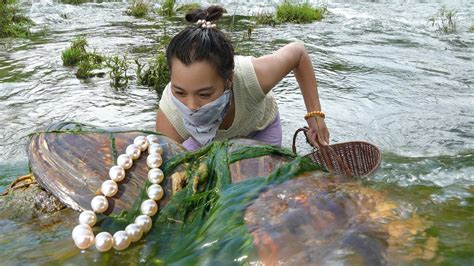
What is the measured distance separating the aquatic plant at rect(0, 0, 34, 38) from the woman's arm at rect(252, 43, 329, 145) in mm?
7912

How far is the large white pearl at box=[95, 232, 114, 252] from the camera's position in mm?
2098

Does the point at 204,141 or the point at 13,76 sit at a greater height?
the point at 204,141

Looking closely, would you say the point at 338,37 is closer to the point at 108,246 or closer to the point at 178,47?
the point at 178,47

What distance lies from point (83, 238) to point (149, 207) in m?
0.31

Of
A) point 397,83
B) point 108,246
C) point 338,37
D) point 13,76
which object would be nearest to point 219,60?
point 108,246

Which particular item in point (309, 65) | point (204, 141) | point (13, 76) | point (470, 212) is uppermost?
point (309, 65)

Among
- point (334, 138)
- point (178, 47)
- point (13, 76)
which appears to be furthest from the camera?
point (13, 76)

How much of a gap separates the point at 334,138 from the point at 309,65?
1.44 metres

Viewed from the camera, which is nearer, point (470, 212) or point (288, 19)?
point (470, 212)

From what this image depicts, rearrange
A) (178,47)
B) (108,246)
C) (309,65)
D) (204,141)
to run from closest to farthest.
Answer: (108,246)
(178,47)
(204,141)
(309,65)

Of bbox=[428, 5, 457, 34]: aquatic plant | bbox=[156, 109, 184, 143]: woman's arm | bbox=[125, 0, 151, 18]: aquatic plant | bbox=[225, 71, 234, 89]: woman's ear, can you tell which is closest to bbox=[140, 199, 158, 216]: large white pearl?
bbox=[225, 71, 234, 89]: woman's ear

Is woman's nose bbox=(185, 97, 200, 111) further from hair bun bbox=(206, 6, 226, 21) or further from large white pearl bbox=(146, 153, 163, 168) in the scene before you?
hair bun bbox=(206, 6, 226, 21)

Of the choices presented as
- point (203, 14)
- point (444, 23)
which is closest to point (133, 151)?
point (203, 14)

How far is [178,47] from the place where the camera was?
2.94 metres
